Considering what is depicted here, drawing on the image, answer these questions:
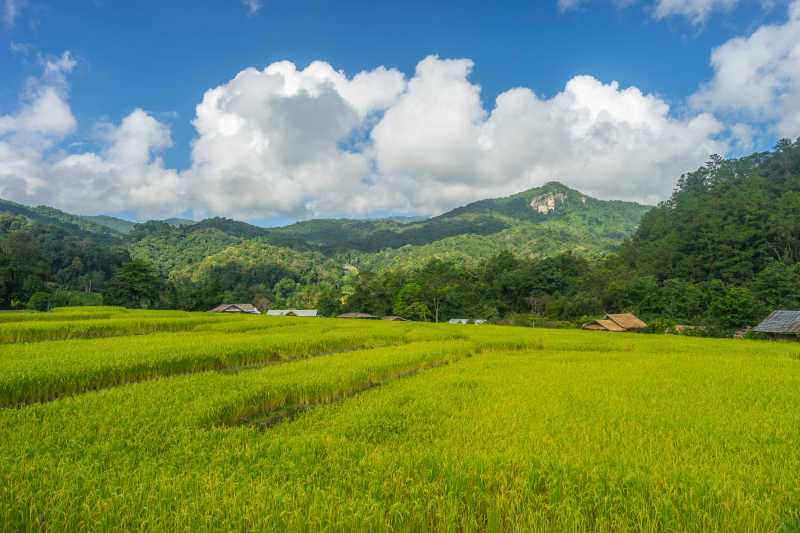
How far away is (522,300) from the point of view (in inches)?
2299

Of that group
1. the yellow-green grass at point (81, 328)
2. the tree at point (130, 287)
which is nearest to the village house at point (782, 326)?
the yellow-green grass at point (81, 328)

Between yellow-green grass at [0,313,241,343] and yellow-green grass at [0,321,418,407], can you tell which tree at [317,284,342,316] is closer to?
yellow-green grass at [0,313,241,343]

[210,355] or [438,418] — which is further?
[210,355]

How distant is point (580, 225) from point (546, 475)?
19934 cm

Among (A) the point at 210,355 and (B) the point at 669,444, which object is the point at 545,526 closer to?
(B) the point at 669,444

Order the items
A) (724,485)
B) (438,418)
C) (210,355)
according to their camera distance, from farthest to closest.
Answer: (210,355), (438,418), (724,485)

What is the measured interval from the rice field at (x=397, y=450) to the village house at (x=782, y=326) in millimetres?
22693

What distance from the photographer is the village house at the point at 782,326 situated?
2378cm

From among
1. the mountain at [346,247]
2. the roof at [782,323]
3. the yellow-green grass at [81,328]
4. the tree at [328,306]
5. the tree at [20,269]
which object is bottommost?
the tree at [328,306]

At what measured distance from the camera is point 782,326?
24344mm

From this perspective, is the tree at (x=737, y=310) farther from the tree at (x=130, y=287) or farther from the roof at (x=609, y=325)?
the tree at (x=130, y=287)

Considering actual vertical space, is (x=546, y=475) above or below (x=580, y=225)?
below

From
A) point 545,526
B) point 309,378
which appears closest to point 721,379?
point 545,526

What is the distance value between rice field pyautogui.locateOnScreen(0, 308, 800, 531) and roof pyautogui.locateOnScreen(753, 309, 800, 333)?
2270 cm
